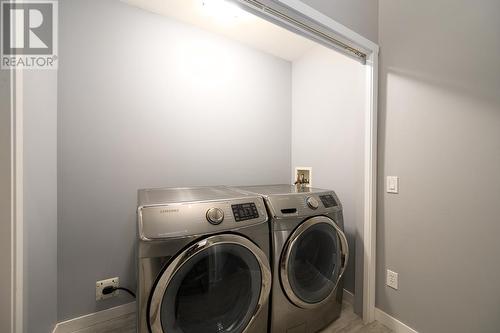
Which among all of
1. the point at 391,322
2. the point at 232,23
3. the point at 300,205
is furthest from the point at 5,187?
the point at 391,322

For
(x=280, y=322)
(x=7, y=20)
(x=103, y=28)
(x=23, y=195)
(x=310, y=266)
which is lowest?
(x=280, y=322)

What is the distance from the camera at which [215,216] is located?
85 cm

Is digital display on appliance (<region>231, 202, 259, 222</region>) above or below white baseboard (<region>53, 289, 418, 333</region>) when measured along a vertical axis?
above

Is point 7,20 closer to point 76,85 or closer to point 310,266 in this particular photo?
point 76,85

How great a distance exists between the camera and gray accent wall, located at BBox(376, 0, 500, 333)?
89 centimetres

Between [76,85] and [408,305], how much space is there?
2402 mm

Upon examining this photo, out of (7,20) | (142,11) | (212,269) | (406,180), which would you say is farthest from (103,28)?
(406,180)

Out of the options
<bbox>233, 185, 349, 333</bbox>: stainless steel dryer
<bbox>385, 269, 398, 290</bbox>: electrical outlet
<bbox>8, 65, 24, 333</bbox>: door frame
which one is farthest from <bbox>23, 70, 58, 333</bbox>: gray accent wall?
<bbox>385, 269, 398, 290</bbox>: electrical outlet

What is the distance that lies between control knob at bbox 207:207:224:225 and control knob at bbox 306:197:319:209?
551 mm

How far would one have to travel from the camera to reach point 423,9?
1.11m

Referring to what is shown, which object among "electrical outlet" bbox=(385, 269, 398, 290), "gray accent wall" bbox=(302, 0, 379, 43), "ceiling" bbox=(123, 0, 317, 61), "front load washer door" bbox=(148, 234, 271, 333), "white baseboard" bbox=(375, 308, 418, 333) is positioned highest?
"ceiling" bbox=(123, 0, 317, 61)

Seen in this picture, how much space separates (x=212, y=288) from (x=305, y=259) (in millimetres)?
573

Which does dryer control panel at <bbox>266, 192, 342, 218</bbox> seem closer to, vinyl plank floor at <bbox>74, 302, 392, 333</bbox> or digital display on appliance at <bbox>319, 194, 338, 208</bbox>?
digital display on appliance at <bbox>319, 194, 338, 208</bbox>

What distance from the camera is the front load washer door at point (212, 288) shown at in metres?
0.76
